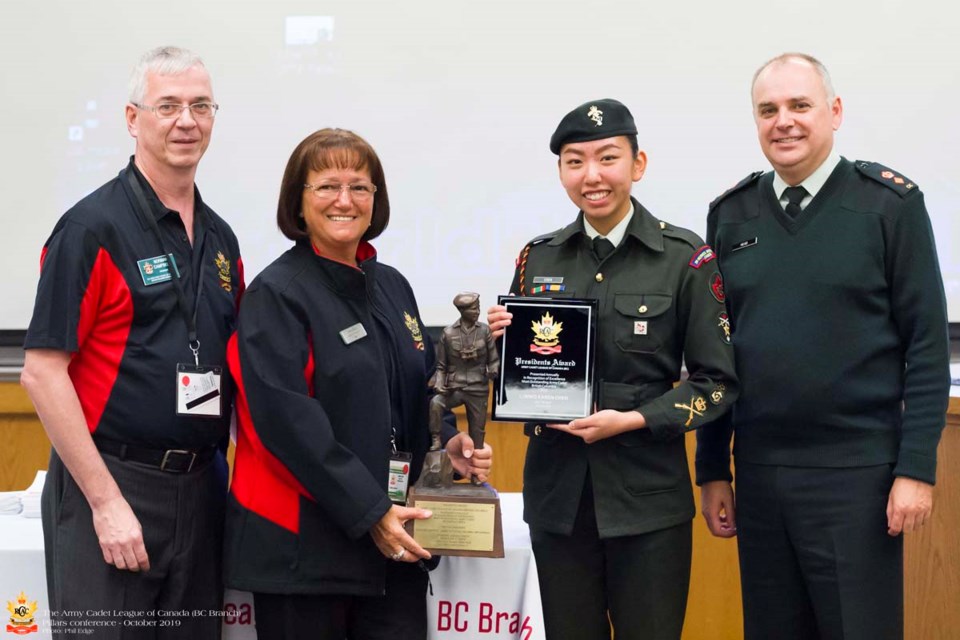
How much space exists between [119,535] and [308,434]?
0.42m

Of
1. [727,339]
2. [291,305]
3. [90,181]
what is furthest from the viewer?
[90,181]

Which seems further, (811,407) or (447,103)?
(447,103)

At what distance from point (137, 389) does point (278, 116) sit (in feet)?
6.09

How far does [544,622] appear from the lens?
2086 mm

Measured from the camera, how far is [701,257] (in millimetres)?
2078

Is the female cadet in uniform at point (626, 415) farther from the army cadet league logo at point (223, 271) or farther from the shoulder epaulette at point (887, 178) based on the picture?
the army cadet league logo at point (223, 271)

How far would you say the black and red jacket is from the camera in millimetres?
1798

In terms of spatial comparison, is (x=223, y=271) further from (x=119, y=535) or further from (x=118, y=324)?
(x=119, y=535)

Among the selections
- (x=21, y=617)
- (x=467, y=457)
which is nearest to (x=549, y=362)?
(x=467, y=457)

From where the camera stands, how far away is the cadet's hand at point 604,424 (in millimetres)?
1946

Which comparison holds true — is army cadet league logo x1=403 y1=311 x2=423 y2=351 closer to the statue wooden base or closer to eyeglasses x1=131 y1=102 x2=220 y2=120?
the statue wooden base

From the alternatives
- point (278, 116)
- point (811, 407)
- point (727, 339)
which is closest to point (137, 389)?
point (727, 339)

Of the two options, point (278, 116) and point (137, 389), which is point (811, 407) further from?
point (278, 116)

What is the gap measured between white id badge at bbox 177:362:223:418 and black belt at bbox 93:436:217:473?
0.09 meters
